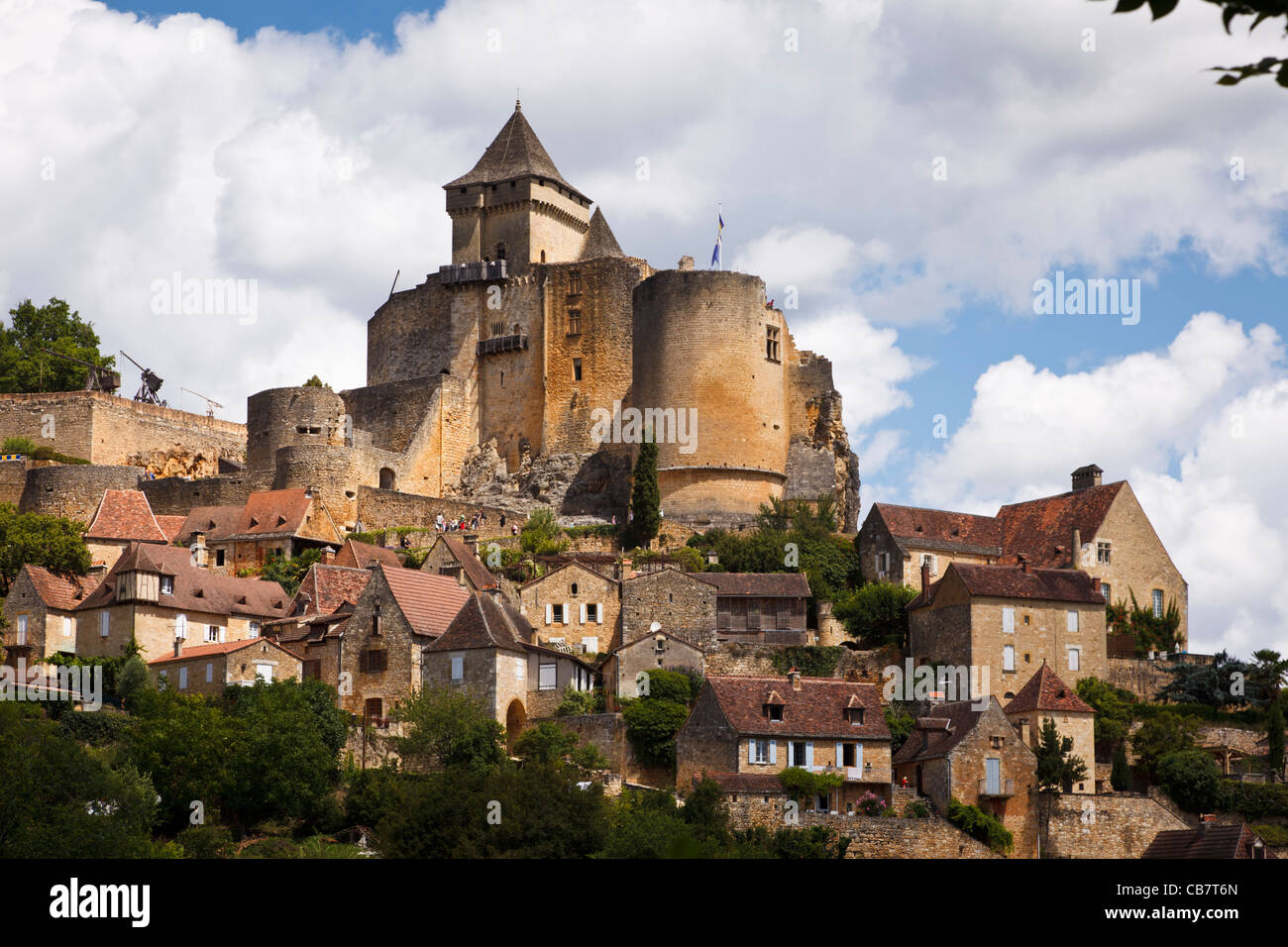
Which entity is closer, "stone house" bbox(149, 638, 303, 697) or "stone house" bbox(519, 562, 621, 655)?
"stone house" bbox(149, 638, 303, 697)

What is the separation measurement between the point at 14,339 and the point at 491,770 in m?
50.3

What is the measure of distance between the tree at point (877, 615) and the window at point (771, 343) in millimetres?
13525

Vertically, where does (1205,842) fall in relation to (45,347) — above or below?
below

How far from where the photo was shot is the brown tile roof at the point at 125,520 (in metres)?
62.1

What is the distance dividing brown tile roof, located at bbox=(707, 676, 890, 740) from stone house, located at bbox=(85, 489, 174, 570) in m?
24.8

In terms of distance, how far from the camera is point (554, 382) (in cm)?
7156

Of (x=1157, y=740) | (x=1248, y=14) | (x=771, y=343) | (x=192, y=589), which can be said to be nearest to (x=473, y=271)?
(x=771, y=343)

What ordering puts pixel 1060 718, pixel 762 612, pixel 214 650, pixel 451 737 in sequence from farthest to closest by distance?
pixel 762 612 < pixel 214 650 < pixel 1060 718 < pixel 451 737

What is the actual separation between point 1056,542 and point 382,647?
2269 centimetres

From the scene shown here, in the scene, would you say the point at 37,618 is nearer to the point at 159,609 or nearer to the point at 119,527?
the point at 159,609

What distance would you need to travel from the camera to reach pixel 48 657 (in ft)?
173

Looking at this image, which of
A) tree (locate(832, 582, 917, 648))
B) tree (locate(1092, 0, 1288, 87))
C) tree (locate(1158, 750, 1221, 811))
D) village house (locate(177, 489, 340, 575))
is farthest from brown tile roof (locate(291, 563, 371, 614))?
tree (locate(1092, 0, 1288, 87))

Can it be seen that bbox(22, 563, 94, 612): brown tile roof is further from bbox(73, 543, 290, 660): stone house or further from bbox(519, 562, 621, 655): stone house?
bbox(519, 562, 621, 655): stone house

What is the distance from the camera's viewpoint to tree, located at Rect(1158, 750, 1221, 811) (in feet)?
151
